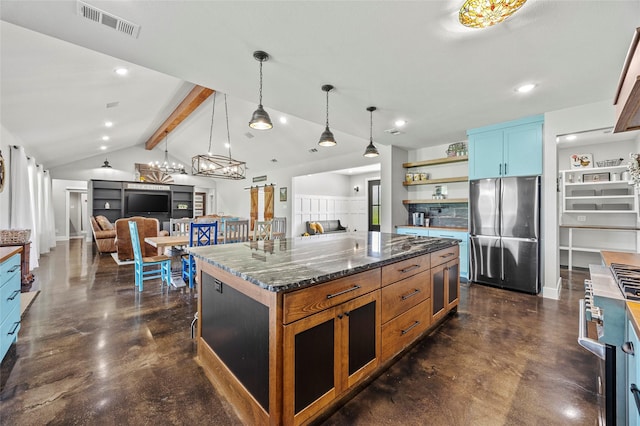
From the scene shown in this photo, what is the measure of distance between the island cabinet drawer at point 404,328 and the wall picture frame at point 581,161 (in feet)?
16.5

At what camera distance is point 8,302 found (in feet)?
6.61

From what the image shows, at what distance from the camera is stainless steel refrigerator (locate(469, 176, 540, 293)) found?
3570 mm

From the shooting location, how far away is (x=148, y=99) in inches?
210

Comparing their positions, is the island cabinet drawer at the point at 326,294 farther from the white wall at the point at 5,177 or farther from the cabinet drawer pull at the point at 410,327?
the white wall at the point at 5,177

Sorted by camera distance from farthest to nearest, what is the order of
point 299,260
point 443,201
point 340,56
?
1. point 443,201
2. point 340,56
3. point 299,260

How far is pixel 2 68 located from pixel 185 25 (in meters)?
2.43

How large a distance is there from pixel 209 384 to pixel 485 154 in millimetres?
4569

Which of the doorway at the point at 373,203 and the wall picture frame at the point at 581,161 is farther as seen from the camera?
the doorway at the point at 373,203

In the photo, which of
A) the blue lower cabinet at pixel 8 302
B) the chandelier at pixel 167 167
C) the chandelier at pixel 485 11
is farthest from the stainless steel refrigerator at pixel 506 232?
the chandelier at pixel 167 167

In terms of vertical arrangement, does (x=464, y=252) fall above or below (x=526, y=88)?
below

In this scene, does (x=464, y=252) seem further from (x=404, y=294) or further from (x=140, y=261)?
(x=140, y=261)

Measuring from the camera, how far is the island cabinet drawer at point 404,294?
1811mm

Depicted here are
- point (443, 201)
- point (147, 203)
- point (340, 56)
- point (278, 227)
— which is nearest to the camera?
point (340, 56)

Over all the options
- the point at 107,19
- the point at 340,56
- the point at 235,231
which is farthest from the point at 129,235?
the point at 340,56
